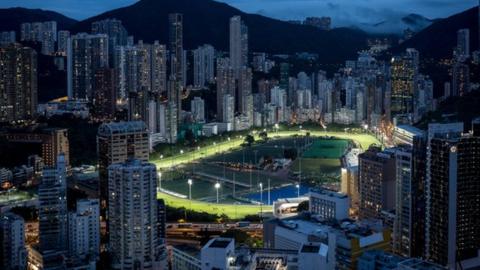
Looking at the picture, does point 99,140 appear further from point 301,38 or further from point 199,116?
point 301,38

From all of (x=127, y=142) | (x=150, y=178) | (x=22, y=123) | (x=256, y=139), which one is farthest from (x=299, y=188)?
(x=22, y=123)

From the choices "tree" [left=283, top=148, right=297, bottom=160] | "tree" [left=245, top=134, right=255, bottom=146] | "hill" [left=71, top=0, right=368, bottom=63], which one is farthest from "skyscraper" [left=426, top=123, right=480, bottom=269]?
"hill" [left=71, top=0, right=368, bottom=63]

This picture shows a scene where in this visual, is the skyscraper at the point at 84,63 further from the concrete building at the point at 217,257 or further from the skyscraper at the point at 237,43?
the concrete building at the point at 217,257

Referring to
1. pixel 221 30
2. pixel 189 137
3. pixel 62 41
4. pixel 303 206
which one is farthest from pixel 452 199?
pixel 221 30

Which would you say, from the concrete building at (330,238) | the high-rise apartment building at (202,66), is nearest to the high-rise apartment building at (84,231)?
the concrete building at (330,238)

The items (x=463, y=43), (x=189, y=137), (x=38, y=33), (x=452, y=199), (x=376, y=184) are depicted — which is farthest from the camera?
(x=38, y=33)

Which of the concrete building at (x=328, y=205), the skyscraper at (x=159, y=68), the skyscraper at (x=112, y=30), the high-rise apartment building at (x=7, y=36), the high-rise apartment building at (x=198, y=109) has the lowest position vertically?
the concrete building at (x=328, y=205)

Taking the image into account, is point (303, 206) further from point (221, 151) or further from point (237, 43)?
point (237, 43)
